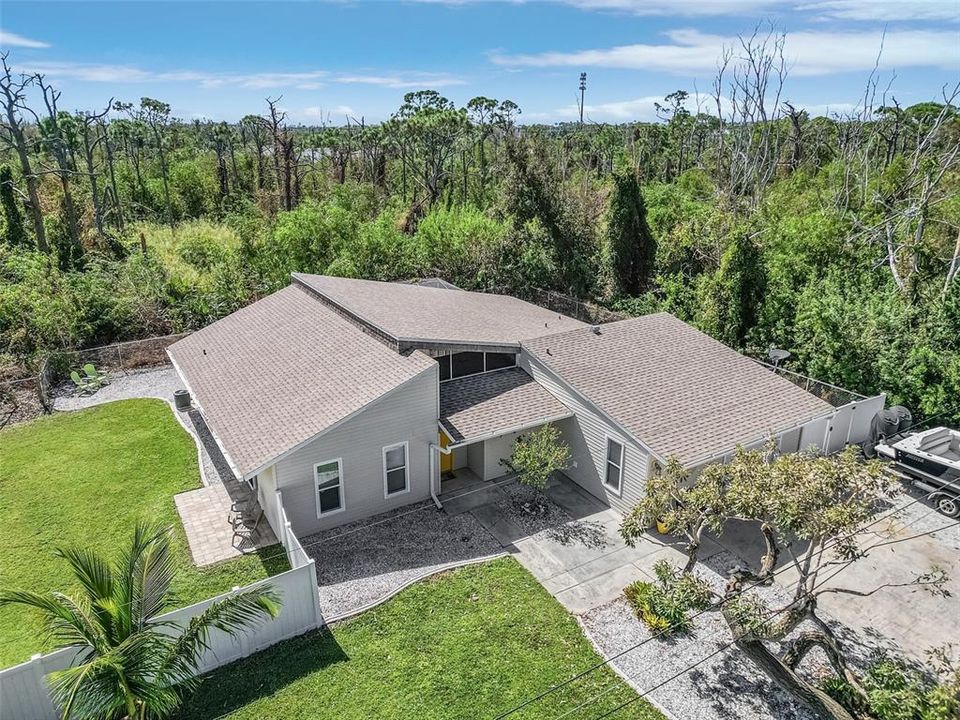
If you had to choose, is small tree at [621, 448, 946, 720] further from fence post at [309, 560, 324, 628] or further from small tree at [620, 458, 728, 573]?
fence post at [309, 560, 324, 628]

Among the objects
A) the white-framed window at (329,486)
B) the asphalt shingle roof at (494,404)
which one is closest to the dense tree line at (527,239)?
the asphalt shingle roof at (494,404)

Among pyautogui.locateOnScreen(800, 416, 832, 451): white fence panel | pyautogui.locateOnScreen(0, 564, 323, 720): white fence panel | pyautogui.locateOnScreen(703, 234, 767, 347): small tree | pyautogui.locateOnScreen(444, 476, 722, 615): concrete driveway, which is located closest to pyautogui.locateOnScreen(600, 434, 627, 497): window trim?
pyautogui.locateOnScreen(444, 476, 722, 615): concrete driveway

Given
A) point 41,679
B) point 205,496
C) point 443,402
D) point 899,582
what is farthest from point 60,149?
point 899,582

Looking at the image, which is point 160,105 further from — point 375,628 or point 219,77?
point 375,628

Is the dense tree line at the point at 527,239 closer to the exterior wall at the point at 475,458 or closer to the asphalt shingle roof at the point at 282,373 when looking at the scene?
the asphalt shingle roof at the point at 282,373

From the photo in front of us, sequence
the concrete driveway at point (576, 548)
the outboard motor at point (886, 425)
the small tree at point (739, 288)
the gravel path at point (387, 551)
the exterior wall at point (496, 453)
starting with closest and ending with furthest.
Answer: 1. the gravel path at point (387, 551)
2. the concrete driveway at point (576, 548)
3. the exterior wall at point (496, 453)
4. the outboard motor at point (886, 425)
5. the small tree at point (739, 288)

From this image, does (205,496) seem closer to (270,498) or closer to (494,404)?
(270,498)
